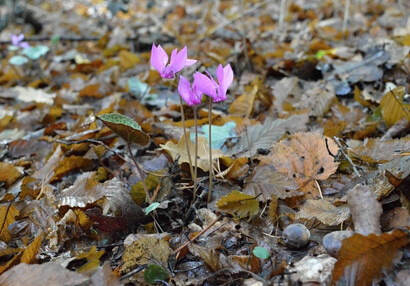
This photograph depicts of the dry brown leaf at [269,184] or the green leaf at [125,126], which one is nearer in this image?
the green leaf at [125,126]

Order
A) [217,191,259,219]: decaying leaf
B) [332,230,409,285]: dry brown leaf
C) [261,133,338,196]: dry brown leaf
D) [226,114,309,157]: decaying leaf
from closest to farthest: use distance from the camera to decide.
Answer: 1. [332,230,409,285]: dry brown leaf
2. [217,191,259,219]: decaying leaf
3. [261,133,338,196]: dry brown leaf
4. [226,114,309,157]: decaying leaf

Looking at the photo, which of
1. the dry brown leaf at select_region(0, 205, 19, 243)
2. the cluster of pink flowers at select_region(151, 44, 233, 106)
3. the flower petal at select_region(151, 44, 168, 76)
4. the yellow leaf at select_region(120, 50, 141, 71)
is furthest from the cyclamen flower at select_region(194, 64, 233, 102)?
the yellow leaf at select_region(120, 50, 141, 71)

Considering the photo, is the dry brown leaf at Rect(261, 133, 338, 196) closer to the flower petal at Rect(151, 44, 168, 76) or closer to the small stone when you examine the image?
the small stone

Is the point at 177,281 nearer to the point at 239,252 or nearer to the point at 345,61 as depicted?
the point at 239,252

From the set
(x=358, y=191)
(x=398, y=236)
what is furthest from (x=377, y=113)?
(x=398, y=236)

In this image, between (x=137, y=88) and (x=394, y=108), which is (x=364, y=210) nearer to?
(x=394, y=108)

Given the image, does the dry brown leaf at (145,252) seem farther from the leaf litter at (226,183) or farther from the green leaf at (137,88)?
the green leaf at (137,88)

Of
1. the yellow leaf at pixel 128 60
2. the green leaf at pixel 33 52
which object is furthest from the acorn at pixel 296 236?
the green leaf at pixel 33 52

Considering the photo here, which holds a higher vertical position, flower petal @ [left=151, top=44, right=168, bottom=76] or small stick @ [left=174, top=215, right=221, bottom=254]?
flower petal @ [left=151, top=44, right=168, bottom=76]
